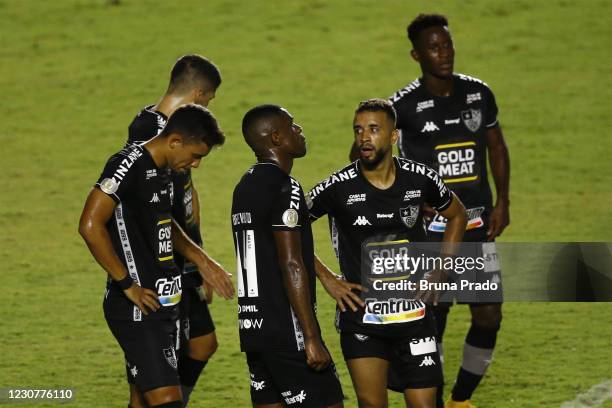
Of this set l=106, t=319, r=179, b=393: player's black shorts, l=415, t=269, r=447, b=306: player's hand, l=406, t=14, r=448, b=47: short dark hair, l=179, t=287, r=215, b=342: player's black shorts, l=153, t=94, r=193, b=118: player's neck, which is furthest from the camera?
l=406, t=14, r=448, b=47: short dark hair

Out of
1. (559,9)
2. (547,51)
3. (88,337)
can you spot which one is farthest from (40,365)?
(559,9)

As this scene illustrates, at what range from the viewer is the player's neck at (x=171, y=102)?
27.2 ft

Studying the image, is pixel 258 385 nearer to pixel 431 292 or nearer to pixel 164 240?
pixel 164 240

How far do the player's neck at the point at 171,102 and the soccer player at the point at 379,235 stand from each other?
1299mm

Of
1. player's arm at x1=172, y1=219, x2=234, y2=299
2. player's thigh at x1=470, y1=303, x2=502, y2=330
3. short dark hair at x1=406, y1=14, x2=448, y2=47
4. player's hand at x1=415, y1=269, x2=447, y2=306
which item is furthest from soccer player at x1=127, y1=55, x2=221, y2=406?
player's thigh at x1=470, y1=303, x2=502, y2=330

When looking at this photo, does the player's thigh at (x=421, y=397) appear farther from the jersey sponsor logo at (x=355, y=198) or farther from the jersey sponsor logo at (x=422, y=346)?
the jersey sponsor logo at (x=355, y=198)

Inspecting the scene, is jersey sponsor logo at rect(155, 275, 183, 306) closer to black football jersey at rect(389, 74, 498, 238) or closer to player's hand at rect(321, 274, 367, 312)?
player's hand at rect(321, 274, 367, 312)

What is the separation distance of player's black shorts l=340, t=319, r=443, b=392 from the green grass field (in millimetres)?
1955

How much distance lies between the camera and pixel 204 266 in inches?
311

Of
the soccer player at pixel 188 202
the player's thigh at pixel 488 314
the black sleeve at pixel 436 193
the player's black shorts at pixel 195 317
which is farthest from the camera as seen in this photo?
the player's thigh at pixel 488 314

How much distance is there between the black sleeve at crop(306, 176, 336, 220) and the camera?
7555mm

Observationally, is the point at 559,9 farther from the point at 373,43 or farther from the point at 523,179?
the point at 523,179

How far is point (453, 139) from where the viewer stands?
9508 millimetres

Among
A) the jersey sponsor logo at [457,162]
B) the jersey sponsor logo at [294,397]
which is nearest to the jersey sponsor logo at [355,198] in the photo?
the jersey sponsor logo at [294,397]
